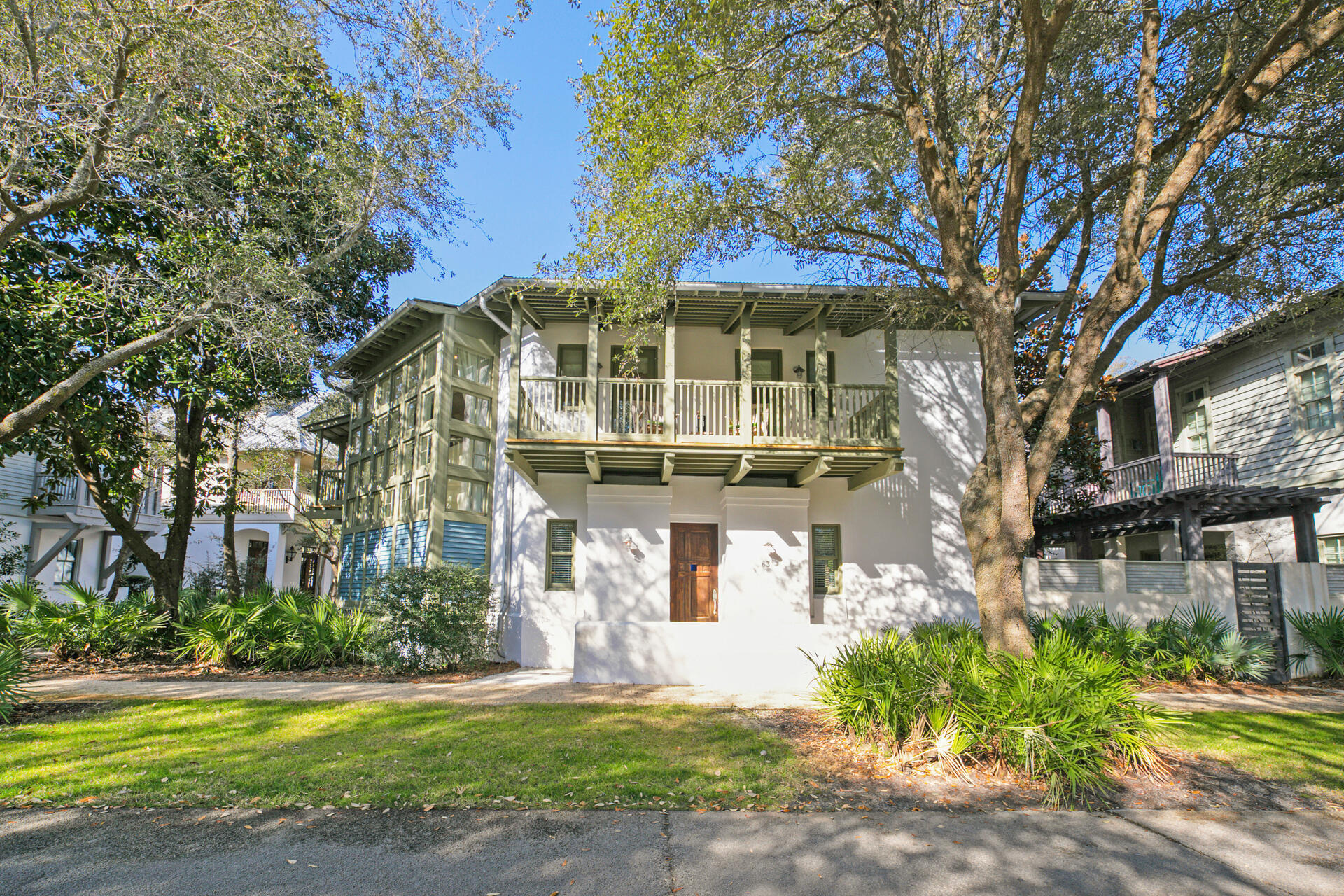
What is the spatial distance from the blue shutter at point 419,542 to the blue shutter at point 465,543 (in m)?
0.36

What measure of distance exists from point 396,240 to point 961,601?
14.0 metres

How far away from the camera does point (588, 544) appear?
513 inches

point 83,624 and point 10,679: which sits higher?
point 83,624

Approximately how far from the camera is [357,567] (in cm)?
1587

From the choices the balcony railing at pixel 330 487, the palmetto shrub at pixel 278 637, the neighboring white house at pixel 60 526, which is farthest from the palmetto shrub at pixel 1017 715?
the neighboring white house at pixel 60 526

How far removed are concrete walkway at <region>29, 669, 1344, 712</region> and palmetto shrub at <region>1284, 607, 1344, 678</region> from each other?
1.25 meters

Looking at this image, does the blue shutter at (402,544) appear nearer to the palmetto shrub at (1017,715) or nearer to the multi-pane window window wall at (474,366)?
the multi-pane window window wall at (474,366)

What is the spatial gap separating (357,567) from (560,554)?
5477mm

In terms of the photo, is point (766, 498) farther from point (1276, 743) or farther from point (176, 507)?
point (176, 507)

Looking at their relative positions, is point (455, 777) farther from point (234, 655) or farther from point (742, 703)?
point (234, 655)

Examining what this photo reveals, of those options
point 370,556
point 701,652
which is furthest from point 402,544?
point 701,652

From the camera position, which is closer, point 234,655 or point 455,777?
point 455,777

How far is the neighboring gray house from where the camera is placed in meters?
14.2

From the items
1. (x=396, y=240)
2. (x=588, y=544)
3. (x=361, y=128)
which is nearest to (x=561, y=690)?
(x=588, y=544)
